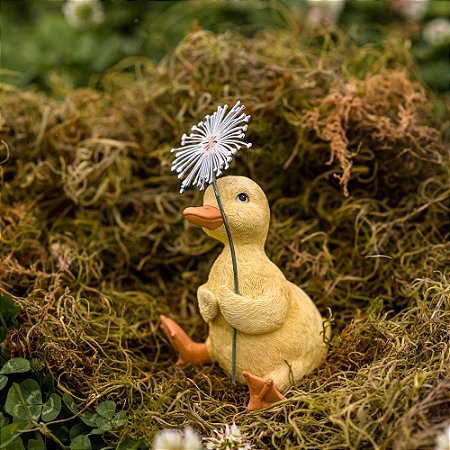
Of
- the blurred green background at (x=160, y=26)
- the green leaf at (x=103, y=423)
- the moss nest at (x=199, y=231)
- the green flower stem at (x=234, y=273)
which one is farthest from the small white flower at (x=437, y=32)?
the green leaf at (x=103, y=423)

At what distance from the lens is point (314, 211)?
1.54 metres

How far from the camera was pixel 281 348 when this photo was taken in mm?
1148

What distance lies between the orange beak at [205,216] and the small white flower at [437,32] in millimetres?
Result: 1296

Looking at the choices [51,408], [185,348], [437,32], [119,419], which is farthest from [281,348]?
[437,32]

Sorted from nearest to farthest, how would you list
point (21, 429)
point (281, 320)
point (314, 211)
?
point (21, 429)
point (281, 320)
point (314, 211)

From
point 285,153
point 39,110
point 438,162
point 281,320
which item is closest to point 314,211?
point 285,153

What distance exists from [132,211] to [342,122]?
1.93ft

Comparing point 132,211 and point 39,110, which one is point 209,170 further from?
point 39,110

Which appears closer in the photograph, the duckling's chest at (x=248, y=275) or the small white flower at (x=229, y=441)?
the small white flower at (x=229, y=441)

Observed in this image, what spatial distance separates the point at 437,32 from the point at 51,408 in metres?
1.72

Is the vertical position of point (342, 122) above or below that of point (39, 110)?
above

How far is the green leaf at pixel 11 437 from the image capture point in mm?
979

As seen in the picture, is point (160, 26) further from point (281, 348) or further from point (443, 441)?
point (443, 441)

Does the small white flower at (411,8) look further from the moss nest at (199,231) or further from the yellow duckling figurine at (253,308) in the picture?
the yellow duckling figurine at (253,308)
